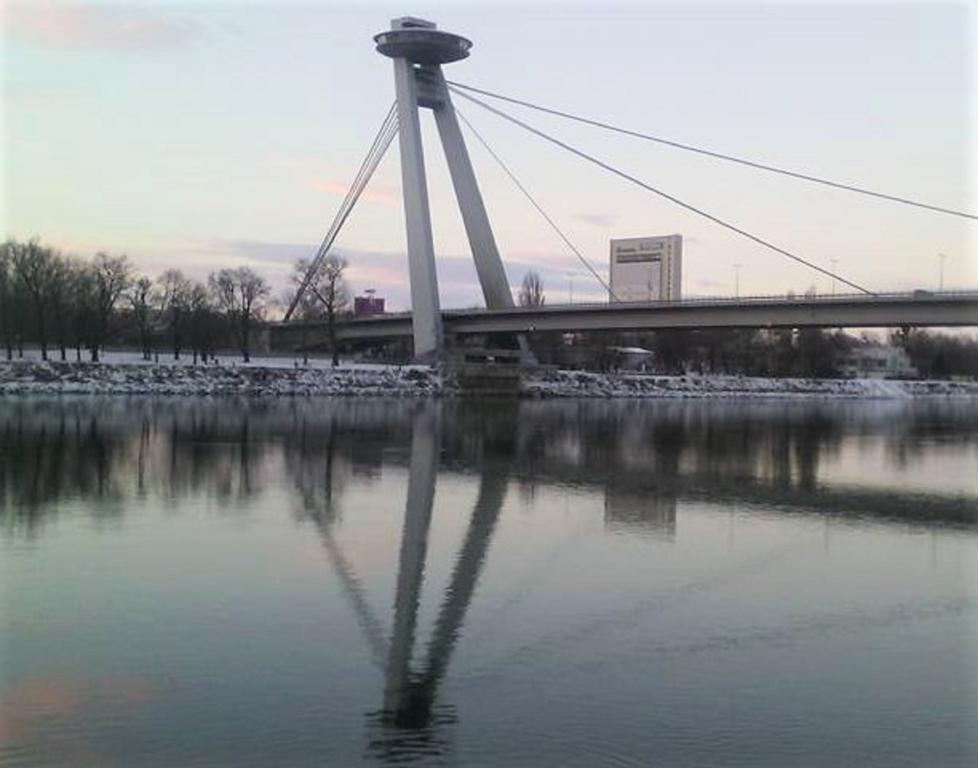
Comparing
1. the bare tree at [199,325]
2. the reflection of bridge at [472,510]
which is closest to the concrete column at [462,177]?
the bare tree at [199,325]

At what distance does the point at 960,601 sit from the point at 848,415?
62.0 metres

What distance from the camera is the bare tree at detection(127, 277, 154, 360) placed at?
90.6m

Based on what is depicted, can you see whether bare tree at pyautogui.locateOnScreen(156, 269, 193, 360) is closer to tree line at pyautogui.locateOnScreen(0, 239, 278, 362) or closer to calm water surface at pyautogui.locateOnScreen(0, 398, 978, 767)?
tree line at pyautogui.locateOnScreen(0, 239, 278, 362)

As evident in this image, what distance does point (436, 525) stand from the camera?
17.6 meters

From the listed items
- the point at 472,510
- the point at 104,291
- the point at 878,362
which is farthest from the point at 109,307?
the point at 878,362

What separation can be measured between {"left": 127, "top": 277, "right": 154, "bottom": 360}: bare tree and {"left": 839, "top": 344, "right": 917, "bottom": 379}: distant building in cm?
10292

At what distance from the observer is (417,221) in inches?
3044

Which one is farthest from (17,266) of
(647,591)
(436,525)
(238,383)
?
(647,591)

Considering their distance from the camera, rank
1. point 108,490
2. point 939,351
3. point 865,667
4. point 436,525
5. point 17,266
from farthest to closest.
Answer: point 939,351
point 17,266
point 108,490
point 436,525
point 865,667

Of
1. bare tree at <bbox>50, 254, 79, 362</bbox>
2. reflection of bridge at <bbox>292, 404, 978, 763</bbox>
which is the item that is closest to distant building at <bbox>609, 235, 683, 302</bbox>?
bare tree at <bbox>50, 254, 79, 362</bbox>

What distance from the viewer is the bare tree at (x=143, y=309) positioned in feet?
297

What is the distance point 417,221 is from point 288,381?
15.1 metres

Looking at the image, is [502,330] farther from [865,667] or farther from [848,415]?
[865,667]

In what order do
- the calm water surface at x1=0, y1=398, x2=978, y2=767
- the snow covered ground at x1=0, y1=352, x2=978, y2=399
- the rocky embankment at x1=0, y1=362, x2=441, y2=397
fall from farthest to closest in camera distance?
the snow covered ground at x1=0, y1=352, x2=978, y2=399
the rocky embankment at x1=0, y1=362, x2=441, y2=397
the calm water surface at x1=0, y1=398, x2=978, y2=767
